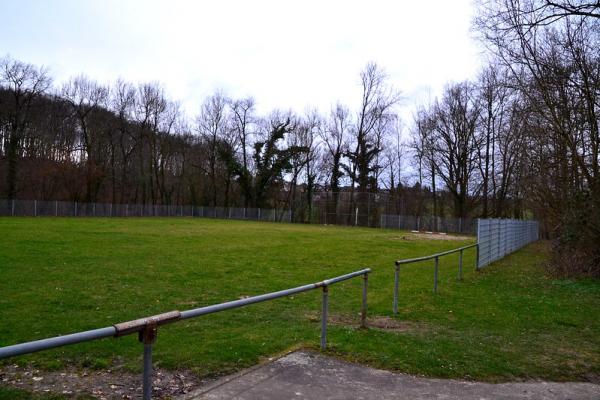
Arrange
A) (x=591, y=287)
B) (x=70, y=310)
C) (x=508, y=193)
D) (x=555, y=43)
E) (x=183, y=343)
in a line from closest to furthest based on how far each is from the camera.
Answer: (x=183, y=343) → (x=70, y=310) → (x=591, y=287) → (x=555, y=43) → (x=508, y=193)

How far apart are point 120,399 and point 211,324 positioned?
129 inches

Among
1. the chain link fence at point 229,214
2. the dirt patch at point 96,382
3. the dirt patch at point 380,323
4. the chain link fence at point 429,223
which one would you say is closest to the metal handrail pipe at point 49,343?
the dirt patch at point 96,382

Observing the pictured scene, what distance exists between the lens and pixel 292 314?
349 inches

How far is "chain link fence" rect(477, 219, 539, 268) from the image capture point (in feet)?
54.9

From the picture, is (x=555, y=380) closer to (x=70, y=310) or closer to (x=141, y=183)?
(x=70, y=310)

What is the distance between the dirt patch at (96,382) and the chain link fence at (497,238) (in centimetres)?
1322

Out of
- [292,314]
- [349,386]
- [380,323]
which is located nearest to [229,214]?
[292,314]

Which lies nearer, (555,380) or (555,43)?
(555,380)

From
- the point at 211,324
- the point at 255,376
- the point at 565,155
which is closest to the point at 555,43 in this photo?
the point at 565,155

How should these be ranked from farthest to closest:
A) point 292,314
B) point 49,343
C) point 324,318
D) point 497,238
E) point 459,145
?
point 459,145
point 497,238
point 292,314
point 324,318
point 49,343

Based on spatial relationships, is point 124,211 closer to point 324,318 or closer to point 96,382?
point 96,382

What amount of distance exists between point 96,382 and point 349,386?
8.67ft

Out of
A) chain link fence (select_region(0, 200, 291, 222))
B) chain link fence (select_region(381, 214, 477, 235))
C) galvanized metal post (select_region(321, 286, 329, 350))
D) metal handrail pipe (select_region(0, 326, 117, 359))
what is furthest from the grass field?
chain link fence (select_region(381, 214, 477, 235))

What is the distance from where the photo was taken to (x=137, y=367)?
558cm
